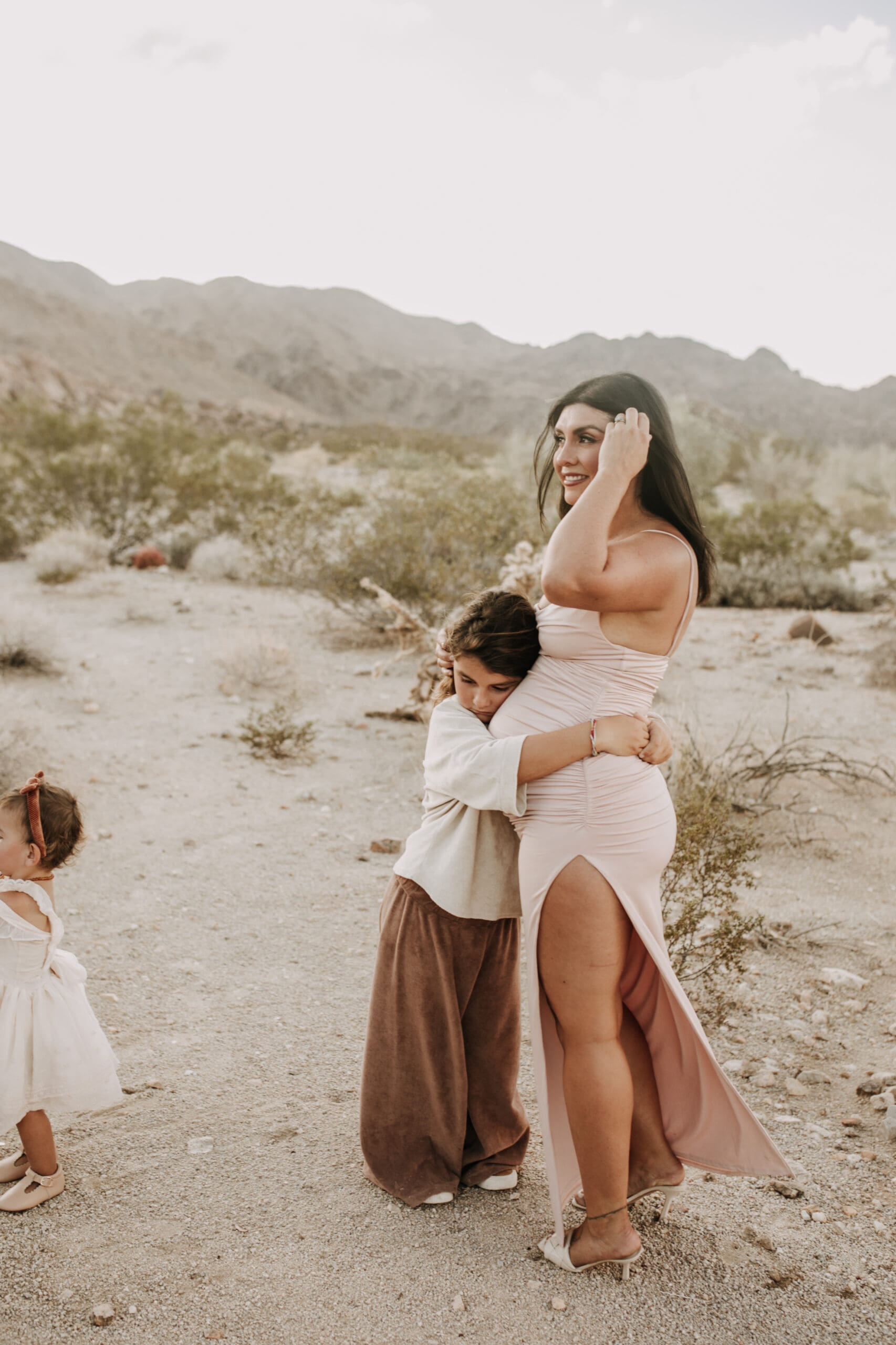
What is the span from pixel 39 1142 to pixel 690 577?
2.00 m

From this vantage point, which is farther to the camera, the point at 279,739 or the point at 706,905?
the point at 279,739

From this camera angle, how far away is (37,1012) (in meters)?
2.30

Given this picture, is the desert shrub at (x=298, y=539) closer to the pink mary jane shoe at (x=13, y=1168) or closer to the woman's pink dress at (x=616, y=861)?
the pink mary jane shoe at (x=13, y=1168)

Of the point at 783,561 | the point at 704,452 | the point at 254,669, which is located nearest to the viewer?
the point at 254,669

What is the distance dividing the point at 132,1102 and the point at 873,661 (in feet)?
24.0

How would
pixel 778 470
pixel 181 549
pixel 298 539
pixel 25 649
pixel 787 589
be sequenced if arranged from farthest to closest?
pixel 778 470, pixel 181 549, pixel 787 589, pixel 298 539, pixel 25 649

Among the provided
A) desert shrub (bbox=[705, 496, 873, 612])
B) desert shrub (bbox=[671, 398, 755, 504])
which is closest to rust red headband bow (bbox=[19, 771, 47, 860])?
desert shrub (bbox=[705, 496, 873, 612])

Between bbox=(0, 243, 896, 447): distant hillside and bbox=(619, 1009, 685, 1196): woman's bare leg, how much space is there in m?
39.3

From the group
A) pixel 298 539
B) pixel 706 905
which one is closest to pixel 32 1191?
pixel 706 905

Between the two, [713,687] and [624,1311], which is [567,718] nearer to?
[624,1311]

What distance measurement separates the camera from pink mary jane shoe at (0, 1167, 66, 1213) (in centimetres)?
226

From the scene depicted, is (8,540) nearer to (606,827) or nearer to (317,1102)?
(317,1102)

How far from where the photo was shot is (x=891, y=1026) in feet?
11.0

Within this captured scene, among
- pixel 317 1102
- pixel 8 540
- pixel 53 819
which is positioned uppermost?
pixel 53 819
